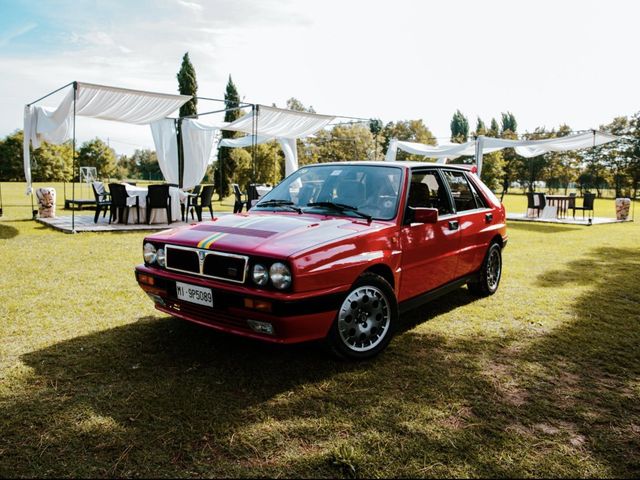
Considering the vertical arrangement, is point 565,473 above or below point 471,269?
below

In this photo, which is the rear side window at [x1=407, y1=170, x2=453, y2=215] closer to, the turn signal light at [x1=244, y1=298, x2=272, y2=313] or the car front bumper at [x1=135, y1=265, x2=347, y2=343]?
the car front bumper at [x1=135, y1=265, x2=347, y2=343]

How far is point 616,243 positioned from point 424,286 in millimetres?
9041

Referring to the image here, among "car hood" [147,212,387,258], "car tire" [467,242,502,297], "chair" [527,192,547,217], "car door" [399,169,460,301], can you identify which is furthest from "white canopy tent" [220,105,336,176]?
"car hood" [147,212,387,258]

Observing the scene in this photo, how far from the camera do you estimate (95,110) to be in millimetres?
12750

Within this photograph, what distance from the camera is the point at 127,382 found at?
10.7 feet

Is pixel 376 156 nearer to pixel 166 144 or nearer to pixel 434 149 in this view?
pixel 434 149

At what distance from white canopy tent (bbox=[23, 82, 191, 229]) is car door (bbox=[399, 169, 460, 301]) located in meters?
9.80

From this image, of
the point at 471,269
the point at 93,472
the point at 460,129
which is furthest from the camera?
the point at 460,129

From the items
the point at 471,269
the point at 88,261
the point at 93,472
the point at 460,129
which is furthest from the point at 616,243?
the point at 460,129

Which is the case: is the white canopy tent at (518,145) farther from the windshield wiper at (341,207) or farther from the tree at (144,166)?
the tree at (144,166)

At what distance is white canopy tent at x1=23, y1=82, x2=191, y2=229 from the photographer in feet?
38.9

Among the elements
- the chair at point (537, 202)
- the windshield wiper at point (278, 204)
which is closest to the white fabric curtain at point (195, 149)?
the chair at point (537, 202)

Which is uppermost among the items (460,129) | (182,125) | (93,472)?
(460,129)

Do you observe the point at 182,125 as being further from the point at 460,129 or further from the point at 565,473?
the point at 460,129
